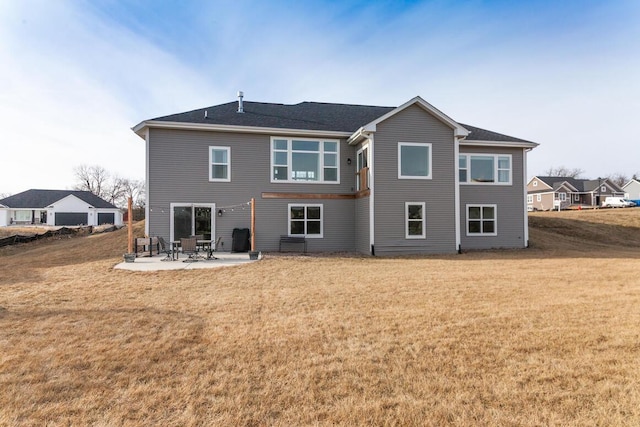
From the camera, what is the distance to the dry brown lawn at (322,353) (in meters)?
2.54

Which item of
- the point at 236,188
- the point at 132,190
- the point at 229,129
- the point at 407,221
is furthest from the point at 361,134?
the point at 132,190

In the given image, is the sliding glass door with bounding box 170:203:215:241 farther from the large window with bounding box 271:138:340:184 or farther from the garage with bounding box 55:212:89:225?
the garage with bounding box 55:212:89:225

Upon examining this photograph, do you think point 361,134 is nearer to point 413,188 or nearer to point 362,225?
point 413,188

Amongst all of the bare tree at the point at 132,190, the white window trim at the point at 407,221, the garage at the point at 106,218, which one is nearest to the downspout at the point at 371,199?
the white window trim at the point at 407,221

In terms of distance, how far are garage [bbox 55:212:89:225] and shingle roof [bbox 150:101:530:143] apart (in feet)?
140

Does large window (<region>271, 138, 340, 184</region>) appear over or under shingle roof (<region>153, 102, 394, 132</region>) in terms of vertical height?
under

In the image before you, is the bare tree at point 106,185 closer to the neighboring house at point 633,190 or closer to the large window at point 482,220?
the large window at point 482,220

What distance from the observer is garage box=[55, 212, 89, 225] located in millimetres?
45969

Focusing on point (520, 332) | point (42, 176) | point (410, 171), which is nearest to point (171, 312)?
point (520, 332)

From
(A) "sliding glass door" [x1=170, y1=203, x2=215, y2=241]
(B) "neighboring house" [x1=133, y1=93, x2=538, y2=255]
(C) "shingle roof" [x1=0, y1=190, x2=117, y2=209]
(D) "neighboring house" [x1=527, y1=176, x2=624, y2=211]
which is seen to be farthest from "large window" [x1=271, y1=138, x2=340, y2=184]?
(D) "neighboring house" [x1=527, y1=176, x2=624, y2=211]

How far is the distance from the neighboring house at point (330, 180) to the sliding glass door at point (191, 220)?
1.6 inches

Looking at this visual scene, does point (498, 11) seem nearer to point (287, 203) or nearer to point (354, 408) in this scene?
point (287, 203)

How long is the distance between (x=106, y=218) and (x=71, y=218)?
168 inches

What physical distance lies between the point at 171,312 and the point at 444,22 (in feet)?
44.3
